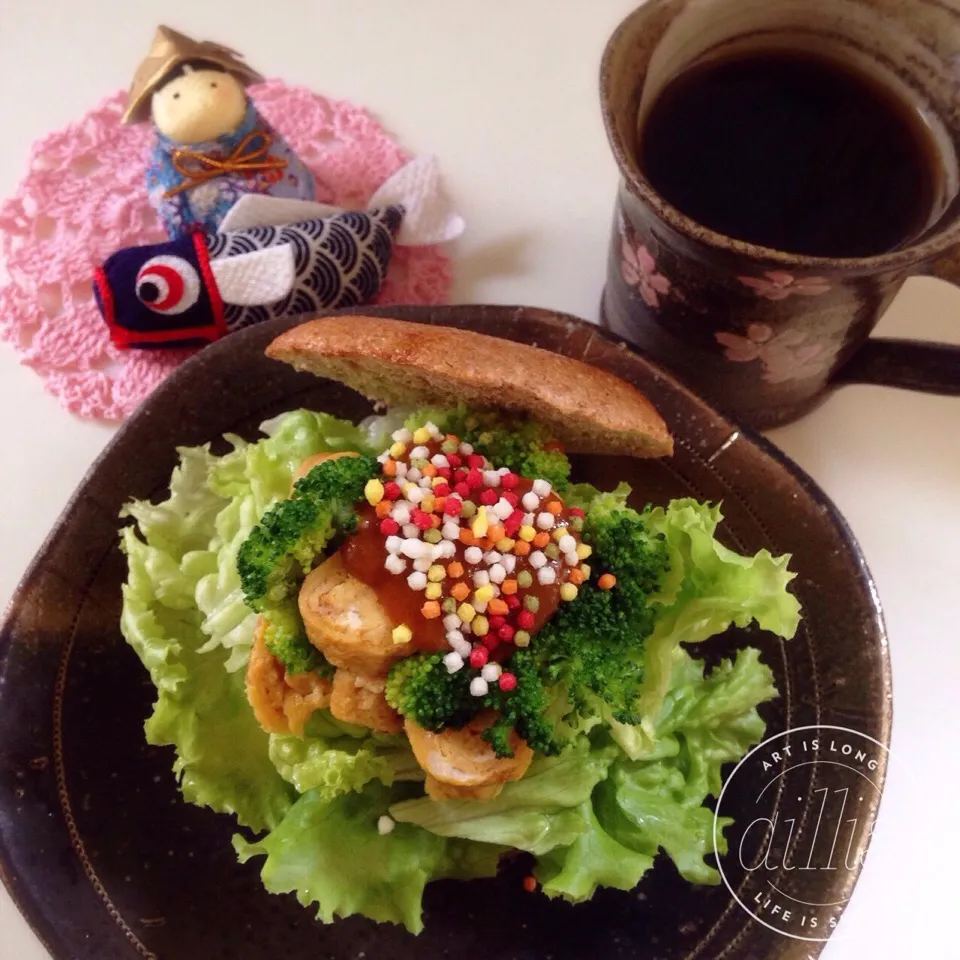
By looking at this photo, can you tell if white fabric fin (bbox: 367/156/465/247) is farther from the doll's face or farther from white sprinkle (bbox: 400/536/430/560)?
white sprinkle (bbox: 400/536/430/560)

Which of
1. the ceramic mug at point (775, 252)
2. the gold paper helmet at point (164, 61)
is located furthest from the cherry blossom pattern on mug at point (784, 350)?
the gold paper helmet at point (164, 61)

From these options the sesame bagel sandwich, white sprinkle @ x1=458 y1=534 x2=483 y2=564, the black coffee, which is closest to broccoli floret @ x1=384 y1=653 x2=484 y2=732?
the sesame bagel sandwich

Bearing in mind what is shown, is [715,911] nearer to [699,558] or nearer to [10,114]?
[699,558]

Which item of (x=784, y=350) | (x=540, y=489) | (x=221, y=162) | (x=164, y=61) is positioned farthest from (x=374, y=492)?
(x=164, y=61)

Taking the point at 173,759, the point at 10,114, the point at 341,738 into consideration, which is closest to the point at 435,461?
the point at 341,738

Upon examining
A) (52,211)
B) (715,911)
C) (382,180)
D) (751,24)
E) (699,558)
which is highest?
(751,24)

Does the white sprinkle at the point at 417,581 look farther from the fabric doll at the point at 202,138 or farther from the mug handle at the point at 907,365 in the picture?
the fabric doll at the point at 202,138
